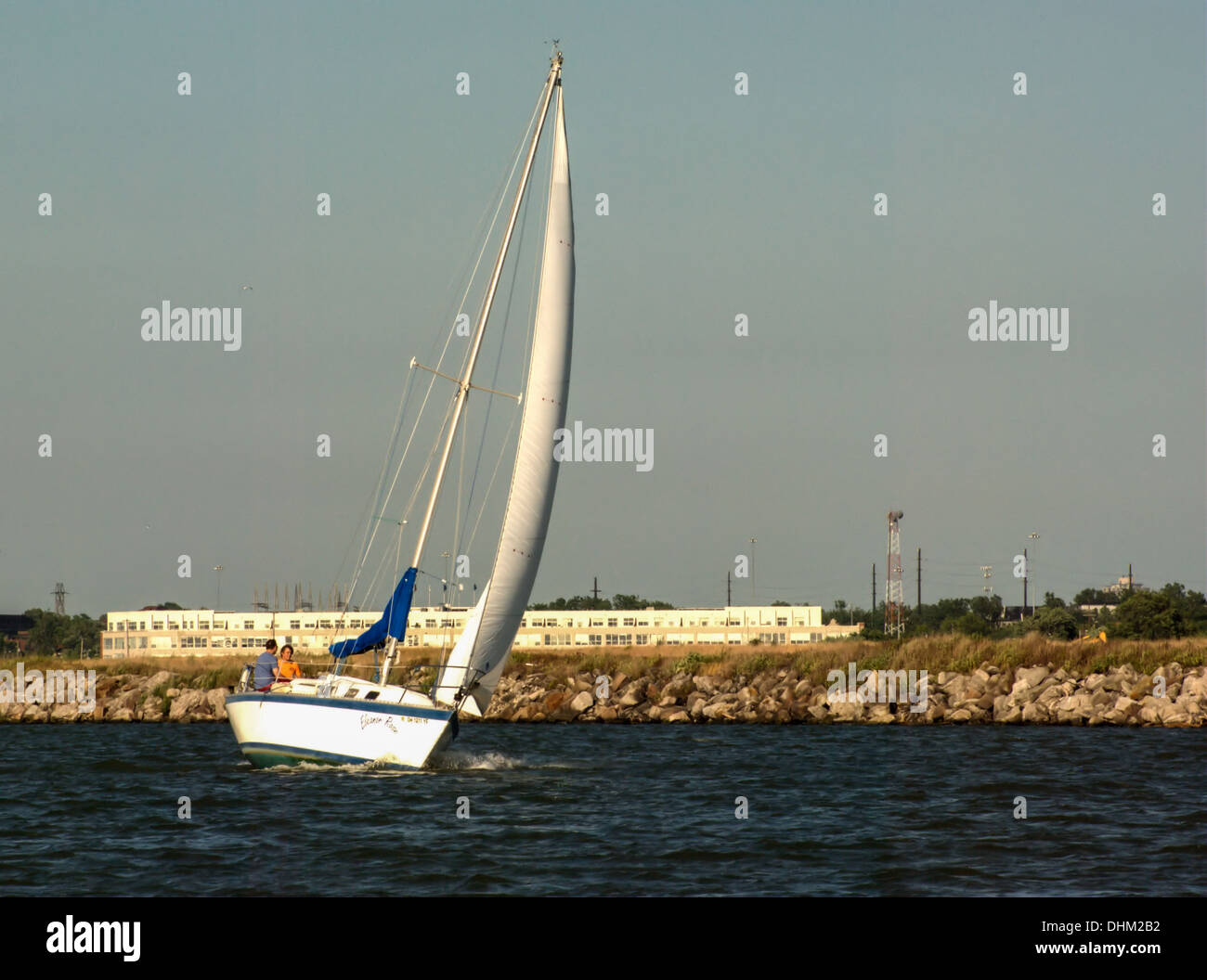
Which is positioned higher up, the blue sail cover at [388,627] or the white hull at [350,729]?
the blue sail cover at [388,627]

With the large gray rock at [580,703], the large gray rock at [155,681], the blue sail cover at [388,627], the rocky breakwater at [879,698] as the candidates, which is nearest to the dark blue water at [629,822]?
the blue sail cover at [388,627]

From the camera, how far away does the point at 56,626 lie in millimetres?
192125

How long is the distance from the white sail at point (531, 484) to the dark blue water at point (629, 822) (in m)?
2.47

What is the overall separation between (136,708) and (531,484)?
3103cm

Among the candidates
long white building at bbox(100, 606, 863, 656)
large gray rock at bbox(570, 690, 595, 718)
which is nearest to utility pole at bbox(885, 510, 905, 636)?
long white building at bbox(100, 606, 863, 656)

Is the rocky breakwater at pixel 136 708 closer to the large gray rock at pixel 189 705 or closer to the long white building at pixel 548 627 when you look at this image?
the large gray rock at pixel 189 705

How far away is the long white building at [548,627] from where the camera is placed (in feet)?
409

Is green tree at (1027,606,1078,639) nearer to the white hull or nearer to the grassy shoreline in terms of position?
the grassy shoreline

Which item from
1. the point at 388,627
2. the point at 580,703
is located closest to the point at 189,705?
the point at 580,703

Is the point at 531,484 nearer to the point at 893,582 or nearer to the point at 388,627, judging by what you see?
the point at 388,627
